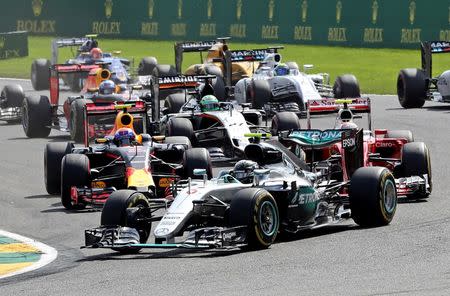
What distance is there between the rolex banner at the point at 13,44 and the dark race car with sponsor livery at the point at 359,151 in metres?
38.1

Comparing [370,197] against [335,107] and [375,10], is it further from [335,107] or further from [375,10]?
[375,10]

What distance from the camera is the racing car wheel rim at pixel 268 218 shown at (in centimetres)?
1770

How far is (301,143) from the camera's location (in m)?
21.4

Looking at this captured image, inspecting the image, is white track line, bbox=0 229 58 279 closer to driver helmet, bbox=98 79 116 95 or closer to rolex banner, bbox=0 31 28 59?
driver helmet, bbox=98 79 116 95

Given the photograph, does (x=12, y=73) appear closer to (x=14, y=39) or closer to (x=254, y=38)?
(x=14, y=39)

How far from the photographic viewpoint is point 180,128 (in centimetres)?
2919

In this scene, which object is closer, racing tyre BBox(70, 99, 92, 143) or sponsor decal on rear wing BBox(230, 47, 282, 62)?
racing tyre BBox(70, 99, 92, 143)

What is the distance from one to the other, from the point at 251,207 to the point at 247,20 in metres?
40.9

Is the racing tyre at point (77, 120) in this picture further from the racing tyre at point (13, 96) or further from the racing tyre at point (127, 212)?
the racing tyre at point (127, 212)

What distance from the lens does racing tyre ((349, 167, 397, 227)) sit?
19141mm

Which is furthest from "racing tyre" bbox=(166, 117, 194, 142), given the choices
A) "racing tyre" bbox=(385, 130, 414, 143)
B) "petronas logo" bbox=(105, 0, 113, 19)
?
"petronas logo" bbox=(105, 0, 113, 19)

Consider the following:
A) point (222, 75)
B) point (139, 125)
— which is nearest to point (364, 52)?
point (222, 75)

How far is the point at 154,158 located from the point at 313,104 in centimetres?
298

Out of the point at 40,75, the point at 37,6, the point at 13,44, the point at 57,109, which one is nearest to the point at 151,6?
the point at 13,44
